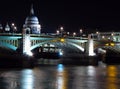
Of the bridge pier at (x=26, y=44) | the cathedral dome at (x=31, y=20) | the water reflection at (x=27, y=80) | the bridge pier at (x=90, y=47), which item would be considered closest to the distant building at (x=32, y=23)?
the cathedral dome at (x=31, y=20)

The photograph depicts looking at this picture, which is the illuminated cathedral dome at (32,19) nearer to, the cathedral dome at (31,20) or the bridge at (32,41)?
the cathedral dome at (31,20)

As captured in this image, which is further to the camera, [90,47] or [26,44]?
[90,47]

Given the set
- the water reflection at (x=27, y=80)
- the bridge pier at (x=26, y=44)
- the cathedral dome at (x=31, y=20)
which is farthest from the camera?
the cathedral dome at (x=31, y=20)

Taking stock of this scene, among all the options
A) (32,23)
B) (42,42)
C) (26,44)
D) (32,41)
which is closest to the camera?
(26,44)

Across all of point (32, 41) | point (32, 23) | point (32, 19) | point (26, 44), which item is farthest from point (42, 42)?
point (32, 19)

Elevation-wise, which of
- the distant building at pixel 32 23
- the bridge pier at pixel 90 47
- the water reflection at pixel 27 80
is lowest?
the water reflection at pixel 27 80

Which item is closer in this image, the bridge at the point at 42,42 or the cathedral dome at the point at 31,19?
the bridge at the point at 42,42

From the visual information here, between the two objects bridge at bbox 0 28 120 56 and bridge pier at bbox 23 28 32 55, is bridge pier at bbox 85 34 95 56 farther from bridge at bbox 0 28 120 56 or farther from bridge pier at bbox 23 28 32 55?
bridge pier at bbox 23 28 32 55

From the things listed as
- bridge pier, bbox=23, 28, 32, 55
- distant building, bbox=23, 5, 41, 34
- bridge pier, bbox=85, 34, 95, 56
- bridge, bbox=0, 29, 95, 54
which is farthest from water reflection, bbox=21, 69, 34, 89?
distant building, bbox=23, 5, 41, 34

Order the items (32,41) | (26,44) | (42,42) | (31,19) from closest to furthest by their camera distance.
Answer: (26,44) → (42,42) → (32,41) → (31,19)

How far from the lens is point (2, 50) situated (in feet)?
261

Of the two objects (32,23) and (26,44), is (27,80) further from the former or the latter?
(32,23)

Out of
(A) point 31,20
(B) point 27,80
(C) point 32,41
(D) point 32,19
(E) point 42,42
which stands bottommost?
(B) point 27,80

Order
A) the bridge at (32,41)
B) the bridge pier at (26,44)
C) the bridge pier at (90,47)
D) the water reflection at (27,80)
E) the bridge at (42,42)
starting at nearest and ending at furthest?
the water reflection at (27,80), the bridge at (32,41), the bridge at (42,42), the bridge pier at (26,44), the bridge pier at (90,47)
